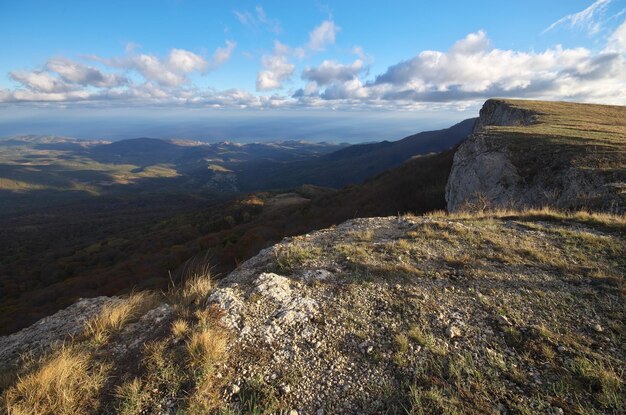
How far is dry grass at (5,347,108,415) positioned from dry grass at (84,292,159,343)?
114 cm

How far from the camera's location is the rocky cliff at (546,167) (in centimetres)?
1711

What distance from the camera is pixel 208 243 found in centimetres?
4444

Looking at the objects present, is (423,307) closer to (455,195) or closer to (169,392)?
(169,392)

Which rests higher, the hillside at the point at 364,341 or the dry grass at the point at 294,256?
the hillside at the point at 364,341

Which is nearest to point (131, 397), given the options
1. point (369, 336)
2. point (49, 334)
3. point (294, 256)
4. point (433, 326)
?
point (369, 336)

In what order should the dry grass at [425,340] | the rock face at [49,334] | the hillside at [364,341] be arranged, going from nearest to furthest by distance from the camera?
the hillside at [364,341] → the dry grass at [425,340] → the rock face at [49,334]

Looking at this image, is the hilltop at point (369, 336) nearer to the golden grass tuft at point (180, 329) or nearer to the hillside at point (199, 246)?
the golden grass tuft at point (180, 329)

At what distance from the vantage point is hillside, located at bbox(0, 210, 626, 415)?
446cm

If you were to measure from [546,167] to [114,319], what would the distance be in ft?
81.0

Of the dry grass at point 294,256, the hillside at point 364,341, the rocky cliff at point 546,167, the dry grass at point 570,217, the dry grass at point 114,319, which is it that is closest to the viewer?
the hillside at point 364,341

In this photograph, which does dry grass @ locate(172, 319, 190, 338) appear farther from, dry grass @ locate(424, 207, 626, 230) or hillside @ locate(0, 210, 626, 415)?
dry grass @ locate(424, 207, 626, 230)

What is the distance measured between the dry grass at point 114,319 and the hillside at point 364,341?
0.11 feet

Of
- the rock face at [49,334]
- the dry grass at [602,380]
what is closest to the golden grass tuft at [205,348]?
the rock face at [49,334]

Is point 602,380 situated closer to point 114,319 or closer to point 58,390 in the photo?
point 58,390
